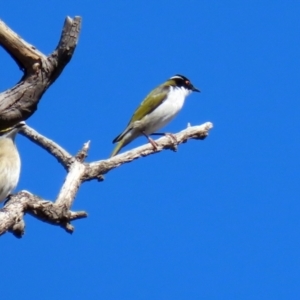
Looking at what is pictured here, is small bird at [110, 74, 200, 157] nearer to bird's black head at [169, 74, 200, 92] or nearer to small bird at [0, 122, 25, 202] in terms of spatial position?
bird's black head at [169, 74, 200, 92]

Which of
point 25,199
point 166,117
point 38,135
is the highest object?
point 166,117

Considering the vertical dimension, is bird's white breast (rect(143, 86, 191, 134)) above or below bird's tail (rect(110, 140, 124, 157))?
above

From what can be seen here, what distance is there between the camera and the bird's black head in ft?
46.7

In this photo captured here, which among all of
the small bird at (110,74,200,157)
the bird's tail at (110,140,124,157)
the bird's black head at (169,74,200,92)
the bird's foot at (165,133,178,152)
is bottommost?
the bird's foot at (165,133,178,152)

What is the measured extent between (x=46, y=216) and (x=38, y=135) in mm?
2480

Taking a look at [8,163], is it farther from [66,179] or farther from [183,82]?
[183,82]

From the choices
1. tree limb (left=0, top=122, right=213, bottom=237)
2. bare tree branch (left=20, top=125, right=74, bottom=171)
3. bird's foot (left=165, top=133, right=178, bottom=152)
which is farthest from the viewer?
bird's foot (left=165, top=133, right=178, bottom=152)

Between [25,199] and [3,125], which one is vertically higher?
[3,125]

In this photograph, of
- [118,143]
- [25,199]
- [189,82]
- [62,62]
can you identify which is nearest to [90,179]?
[25,199]

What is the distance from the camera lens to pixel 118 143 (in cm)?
1262

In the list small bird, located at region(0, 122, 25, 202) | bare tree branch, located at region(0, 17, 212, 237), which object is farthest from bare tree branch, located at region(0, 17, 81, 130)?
small bird, located at region(0, 122, 25, 202)

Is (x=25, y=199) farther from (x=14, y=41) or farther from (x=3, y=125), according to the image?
(x=14, y=41)

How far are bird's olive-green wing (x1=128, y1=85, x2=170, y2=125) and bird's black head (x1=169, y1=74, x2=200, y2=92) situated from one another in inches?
21.6

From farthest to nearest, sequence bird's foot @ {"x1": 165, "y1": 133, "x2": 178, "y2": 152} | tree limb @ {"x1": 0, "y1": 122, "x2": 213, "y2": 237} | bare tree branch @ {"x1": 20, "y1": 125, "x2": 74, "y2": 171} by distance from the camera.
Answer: bird's foot @ {"x1": 165, "y1": 133, "x2": 178, "y2": 152} → bare tree branch @ {"x1": 20, "y1": 125, "x2": 74, "y2": 171} → tree limb @ {"x1": 0, "y1": 122, "x2": 213, "y2": 237}
